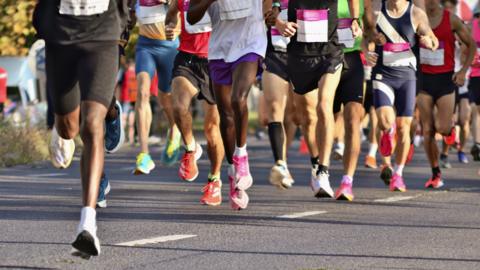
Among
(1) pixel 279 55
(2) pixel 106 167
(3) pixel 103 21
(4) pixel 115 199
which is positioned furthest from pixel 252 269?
(2) pixel 106 167

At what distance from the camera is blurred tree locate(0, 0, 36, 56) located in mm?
21531

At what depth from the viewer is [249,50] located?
398 inches

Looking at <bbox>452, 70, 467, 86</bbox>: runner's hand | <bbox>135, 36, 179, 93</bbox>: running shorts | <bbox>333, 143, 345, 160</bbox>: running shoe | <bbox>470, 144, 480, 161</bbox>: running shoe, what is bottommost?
<bbox>470, 144, 480, 161</bbox>: running shoe

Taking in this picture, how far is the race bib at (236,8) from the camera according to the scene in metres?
10.1

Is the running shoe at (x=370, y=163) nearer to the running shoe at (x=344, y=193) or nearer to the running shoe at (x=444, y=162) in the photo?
the running shoe at (x=444, y=162)

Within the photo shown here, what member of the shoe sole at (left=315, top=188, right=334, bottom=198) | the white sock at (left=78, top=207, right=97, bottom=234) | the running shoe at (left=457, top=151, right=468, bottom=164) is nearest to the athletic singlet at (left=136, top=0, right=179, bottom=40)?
the shoe sole at (left=315, top=188, right=334, bottom=198)

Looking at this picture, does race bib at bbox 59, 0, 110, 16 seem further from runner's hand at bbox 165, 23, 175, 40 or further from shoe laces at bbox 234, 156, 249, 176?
runner's hand at bbox 165, 23, 175, 40

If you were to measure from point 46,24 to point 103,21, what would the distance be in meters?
0.30

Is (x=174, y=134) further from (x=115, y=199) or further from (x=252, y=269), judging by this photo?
(x=252, y=269)

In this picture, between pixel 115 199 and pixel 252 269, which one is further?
pixel 115 199

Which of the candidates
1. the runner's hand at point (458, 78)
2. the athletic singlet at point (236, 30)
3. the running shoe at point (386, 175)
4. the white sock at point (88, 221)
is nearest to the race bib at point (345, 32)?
the athletic singlet at point (236, 30)

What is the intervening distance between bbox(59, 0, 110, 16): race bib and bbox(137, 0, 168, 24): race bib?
552 cm

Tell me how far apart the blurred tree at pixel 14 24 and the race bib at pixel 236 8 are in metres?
11.3

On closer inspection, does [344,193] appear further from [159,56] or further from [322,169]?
[159,56]
